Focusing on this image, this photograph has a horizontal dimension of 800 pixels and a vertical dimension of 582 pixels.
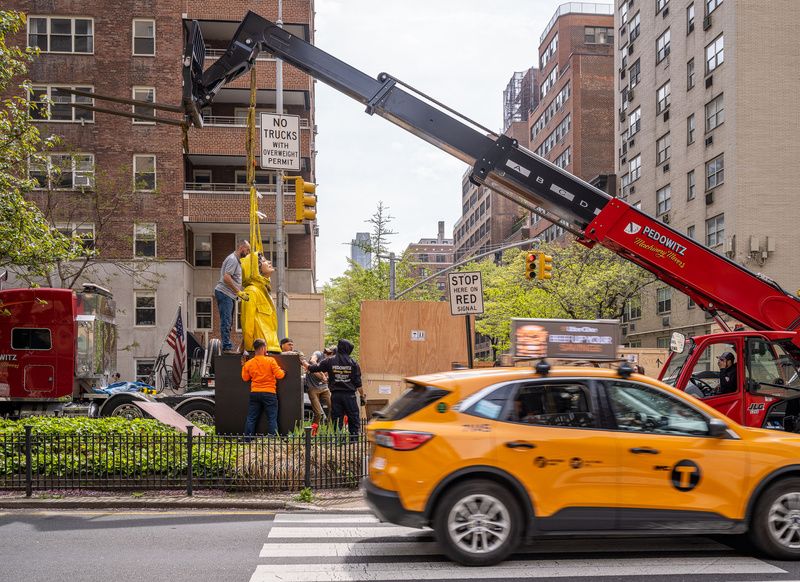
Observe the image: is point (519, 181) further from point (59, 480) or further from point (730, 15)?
point (730, 15)

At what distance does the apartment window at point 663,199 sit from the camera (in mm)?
45000

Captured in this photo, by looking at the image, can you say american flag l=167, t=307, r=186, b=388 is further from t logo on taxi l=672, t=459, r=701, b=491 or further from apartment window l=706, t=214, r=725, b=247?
apartment window l=706, t=214, r=725, b=247

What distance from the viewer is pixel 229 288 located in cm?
1512

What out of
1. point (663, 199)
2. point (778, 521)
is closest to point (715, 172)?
point (663, 199)

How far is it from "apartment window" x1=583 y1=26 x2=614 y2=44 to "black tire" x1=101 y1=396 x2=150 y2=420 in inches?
2535

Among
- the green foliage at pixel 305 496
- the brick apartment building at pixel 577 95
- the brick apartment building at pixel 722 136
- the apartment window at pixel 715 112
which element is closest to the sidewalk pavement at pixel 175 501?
the green foliage at pixel 305 496

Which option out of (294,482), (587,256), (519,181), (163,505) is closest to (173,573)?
(163,505)

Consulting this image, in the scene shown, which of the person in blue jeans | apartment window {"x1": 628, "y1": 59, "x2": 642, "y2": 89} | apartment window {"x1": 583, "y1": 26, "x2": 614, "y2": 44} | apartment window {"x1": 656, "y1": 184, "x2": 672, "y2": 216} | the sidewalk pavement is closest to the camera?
the sidewalk pavement

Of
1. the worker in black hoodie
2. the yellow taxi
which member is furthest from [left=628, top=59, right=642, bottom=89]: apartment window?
the yellow taxi

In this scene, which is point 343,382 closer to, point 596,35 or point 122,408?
point 122,408

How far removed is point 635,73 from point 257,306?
4193 cm

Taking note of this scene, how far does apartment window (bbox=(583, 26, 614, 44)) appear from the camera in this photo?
72875 mm

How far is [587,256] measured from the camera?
45.5 metres

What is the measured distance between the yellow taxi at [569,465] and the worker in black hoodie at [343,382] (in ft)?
24.1
